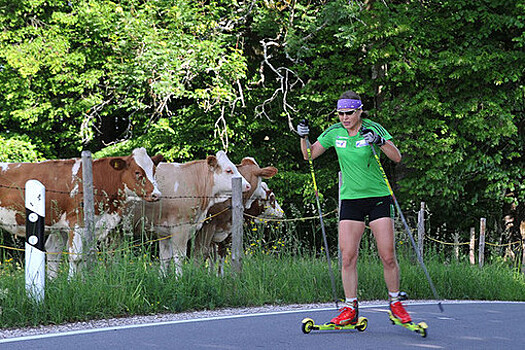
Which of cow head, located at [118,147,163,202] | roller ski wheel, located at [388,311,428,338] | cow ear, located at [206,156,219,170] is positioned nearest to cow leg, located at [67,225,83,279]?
cow head, located at [118,147,163,202]

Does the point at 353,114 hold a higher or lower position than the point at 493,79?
lower

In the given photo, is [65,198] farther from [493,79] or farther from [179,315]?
[493,79]

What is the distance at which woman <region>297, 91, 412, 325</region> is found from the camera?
6.86 m

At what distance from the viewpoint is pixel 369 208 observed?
6.92m

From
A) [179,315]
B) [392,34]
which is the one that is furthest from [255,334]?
[392,34]

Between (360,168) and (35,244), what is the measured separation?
3.33 meters

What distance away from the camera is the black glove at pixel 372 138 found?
671 centimetres

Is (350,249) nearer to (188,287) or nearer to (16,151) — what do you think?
(188,287)

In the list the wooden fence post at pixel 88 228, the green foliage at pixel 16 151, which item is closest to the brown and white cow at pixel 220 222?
the wooden fence post at pixel 88 228

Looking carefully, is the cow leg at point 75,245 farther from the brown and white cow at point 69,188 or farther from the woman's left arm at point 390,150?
the woman's left arm at point 390,150

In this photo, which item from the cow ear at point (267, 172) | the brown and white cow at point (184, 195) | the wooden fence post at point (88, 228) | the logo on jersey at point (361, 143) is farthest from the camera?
the cow ear at point (267, 172)

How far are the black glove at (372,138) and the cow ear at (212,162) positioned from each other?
655 cm

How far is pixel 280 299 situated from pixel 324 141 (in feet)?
10.6

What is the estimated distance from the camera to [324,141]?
7223mm
